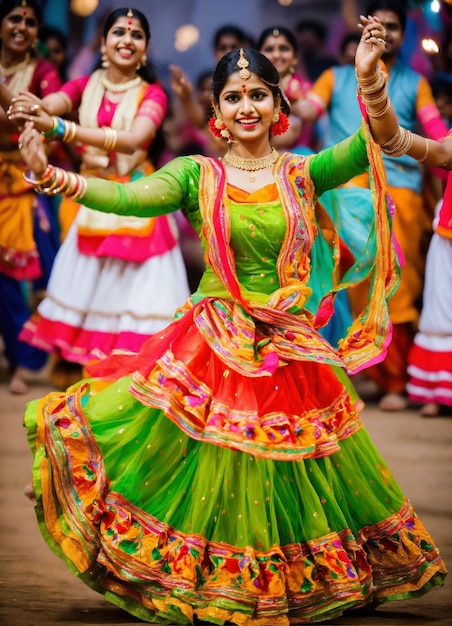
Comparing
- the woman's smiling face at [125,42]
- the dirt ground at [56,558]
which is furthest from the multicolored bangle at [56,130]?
the woman's smiling face at [125,42]

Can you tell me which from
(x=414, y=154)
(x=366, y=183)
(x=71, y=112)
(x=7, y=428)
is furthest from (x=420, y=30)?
(x=414, y=154)

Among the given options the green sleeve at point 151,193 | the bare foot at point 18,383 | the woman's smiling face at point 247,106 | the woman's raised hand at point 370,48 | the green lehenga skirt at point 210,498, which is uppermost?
the woman's raised hand at point 370,48

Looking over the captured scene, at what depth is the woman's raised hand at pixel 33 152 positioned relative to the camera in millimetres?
2863

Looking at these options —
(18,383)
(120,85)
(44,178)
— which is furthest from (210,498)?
(18,383)

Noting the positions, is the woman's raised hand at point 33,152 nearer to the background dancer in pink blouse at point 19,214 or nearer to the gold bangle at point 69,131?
the gold bangle at point 69,131

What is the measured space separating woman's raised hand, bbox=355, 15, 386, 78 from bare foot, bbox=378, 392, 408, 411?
2.97 metres

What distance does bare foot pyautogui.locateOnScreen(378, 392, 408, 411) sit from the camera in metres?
5.77

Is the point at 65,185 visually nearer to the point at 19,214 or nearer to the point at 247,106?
the point at 247,106

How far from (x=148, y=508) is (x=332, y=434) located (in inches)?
21.5

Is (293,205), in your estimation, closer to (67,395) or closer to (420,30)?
(67,395)

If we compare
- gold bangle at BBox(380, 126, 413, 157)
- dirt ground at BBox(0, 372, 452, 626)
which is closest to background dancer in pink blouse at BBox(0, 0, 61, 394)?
dirt ground at BBox(0, 372, 452, 626)

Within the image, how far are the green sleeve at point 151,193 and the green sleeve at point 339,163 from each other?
353 mm

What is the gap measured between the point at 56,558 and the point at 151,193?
1.39 metres

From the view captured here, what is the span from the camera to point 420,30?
7.24 meters
